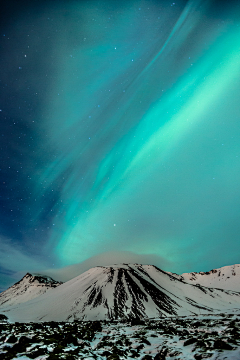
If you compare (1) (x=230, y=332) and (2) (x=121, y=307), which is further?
(2) (x=121, y=307)

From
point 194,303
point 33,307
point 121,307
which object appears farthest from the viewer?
point 194,303

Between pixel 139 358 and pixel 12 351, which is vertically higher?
pixel 12 351

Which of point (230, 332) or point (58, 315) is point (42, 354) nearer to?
point (230, 332)

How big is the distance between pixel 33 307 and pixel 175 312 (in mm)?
115607

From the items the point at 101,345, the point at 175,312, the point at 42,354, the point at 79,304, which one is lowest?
the point at 175,312

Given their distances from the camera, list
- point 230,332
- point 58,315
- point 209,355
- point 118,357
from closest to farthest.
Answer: point 209,355 < point 118,357 < point 230,332 < point 58,315

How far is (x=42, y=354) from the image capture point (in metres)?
13.1

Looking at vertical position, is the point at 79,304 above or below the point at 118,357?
below

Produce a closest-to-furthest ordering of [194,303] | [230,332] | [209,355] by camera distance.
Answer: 1. [209,355]
2. [230,332]
3. [194,303]

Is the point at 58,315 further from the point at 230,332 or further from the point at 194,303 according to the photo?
the point at 230,332

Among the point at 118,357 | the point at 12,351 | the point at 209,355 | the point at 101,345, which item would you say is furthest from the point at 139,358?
the point at 12,351

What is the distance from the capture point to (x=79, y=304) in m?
153

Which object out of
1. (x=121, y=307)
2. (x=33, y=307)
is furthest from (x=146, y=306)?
(x=33, y=307)

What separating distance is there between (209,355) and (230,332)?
7.72m
